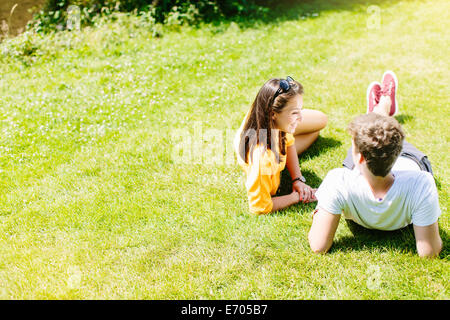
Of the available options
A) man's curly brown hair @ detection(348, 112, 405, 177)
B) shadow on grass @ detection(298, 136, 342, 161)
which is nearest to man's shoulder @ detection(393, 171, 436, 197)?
man's curly brown hair @ detection(348, 112, 405, 177)

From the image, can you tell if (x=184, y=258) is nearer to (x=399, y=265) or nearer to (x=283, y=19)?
(x=399, y=265)

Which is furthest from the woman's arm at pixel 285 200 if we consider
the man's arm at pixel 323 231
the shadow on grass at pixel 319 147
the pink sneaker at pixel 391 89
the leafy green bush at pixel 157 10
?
the leafy green bush at pixel 157 10

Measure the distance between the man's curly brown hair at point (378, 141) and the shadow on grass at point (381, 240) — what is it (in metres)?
0.81

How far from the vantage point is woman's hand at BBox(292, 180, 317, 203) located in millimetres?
3875

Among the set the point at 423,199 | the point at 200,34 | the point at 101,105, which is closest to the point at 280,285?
the point at 423,199

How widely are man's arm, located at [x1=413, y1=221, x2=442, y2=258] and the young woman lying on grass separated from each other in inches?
41.7

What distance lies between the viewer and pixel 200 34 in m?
7.92

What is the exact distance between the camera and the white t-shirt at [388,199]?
2879 millimetres

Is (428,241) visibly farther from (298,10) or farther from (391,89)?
(298,10)

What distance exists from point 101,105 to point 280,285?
3743 mm

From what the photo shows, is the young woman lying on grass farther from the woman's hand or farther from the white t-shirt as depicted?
the white t-shirt

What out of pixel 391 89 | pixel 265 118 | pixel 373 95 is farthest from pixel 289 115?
pixel 391 89

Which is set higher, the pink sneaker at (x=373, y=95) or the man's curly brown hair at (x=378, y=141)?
the man's curly brown hair at (x=378, y=141)

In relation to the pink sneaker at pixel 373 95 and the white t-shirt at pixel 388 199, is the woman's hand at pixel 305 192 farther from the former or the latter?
the pink sneaker at pixel 373 95
